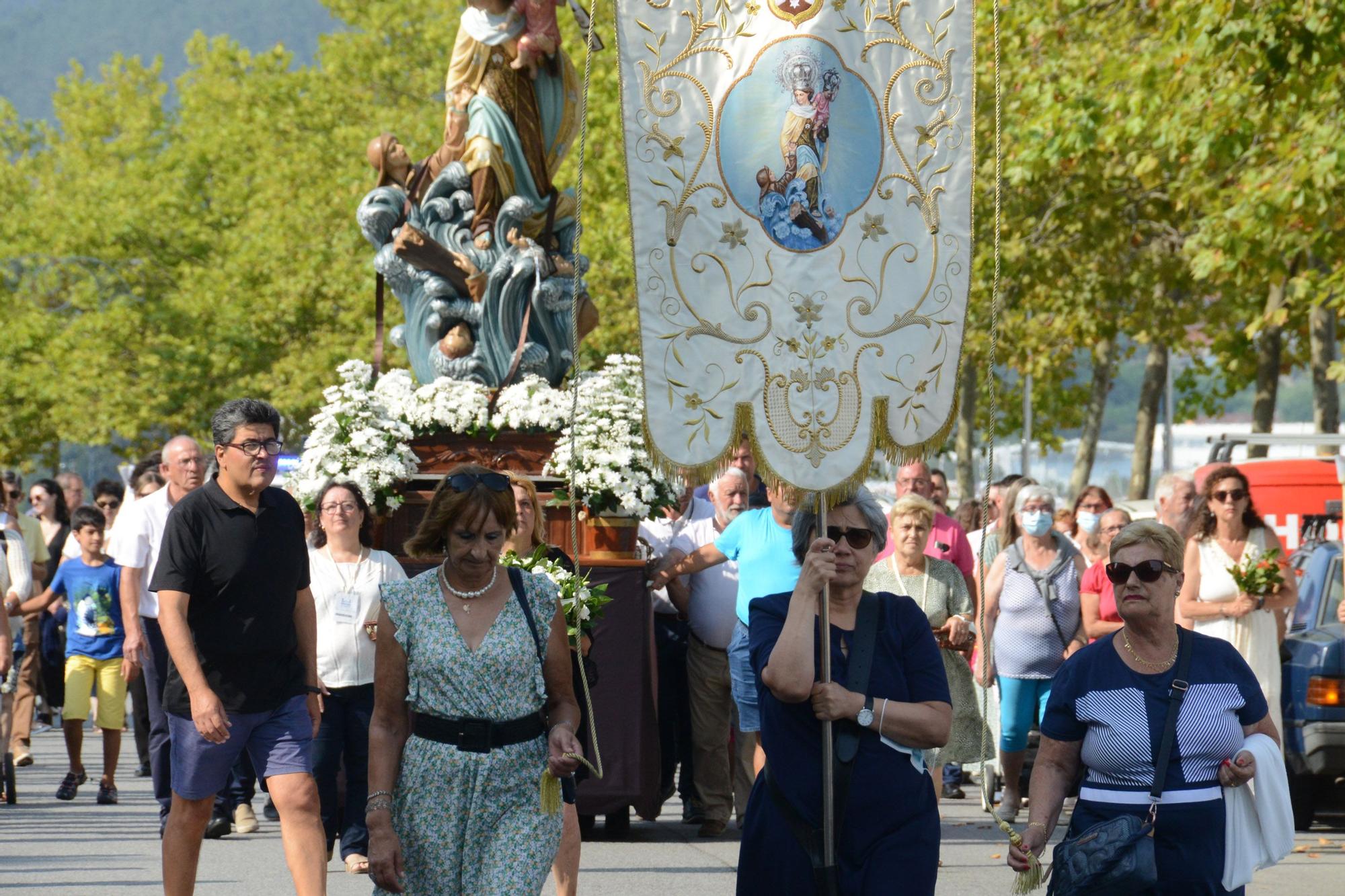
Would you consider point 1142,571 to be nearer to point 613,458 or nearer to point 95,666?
point 613,458

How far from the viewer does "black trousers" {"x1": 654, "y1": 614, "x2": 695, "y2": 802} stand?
1129cm

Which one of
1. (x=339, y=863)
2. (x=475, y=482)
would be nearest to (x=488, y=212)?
(x=339, y=863)

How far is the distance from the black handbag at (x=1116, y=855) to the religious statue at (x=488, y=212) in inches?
314

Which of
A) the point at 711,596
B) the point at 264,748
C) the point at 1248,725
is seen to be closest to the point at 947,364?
the point at 1248,725

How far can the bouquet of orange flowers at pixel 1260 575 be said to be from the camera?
1028 cm

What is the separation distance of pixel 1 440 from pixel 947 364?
135 feet

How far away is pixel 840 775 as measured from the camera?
5.57 meters

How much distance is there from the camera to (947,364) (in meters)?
6.51

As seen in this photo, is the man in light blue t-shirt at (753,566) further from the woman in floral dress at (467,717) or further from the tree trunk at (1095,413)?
the tree trunk at (1095,413)

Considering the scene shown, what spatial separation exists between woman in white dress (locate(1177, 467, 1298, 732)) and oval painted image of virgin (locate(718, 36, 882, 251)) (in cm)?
478

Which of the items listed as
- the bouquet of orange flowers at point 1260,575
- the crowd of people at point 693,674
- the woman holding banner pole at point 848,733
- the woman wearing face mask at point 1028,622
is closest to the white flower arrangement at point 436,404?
the crowd of people at point 693,674

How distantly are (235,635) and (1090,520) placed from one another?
7313mm

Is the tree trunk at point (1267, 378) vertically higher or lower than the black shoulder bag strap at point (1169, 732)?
higher

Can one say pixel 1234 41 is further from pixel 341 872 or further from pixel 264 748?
pixel 264 748
